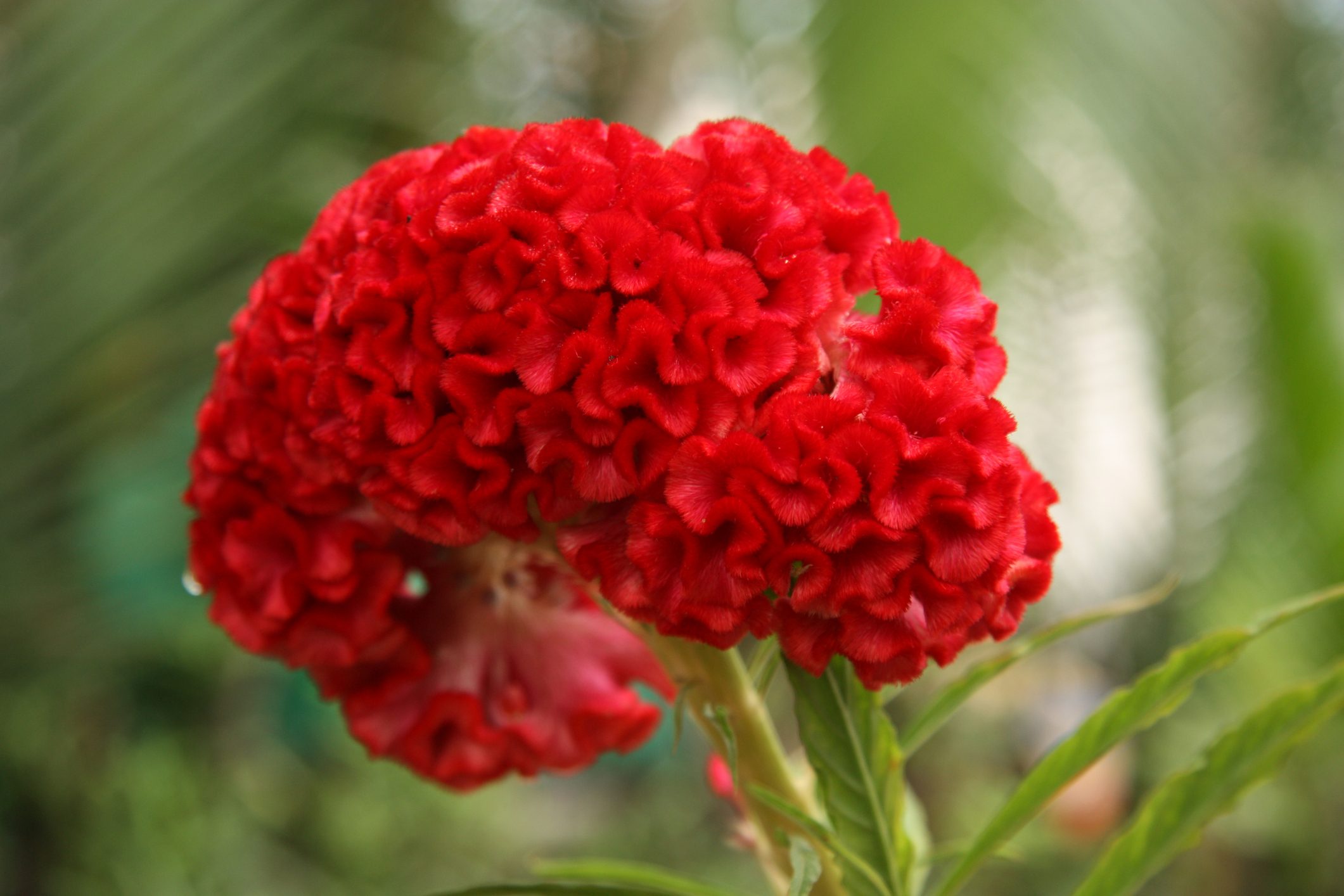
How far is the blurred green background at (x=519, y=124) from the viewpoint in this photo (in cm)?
209

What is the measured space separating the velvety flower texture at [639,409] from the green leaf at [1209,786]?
0.24 metres

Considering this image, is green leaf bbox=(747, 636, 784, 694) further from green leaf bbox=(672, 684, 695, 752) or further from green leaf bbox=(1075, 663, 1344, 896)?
green leaf bbox=(1075, 663, 1344, 896)

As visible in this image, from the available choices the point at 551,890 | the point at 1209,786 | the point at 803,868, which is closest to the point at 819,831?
the point at 803,868

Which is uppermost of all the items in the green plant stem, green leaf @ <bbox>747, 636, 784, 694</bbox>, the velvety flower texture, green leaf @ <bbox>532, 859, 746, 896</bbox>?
the velvety flower texture

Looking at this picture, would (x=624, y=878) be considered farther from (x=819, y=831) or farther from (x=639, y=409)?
(x=639, y=409)

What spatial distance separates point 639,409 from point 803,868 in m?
0.29

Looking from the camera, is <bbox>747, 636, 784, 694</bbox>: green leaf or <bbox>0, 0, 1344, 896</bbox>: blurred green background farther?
<bbox>0, 0, 1344, 896</bbox>: blurred green background

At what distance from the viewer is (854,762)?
69 cm

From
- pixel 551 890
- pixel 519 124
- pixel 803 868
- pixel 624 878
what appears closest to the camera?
pixel 803 868

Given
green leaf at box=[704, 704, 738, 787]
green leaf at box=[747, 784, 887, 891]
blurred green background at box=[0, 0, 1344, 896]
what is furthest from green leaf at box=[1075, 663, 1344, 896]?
blurred green background at box=[0, 0, 1344, 896]

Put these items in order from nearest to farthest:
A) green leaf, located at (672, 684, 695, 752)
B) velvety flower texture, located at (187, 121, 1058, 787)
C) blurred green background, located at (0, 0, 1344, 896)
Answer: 1. velvety flower texture, located at (187, 121, 1058, 787)
2. green leaf, located at (672, 684, 695, 752)
3. blurred green background, located at (0, 0, 1344, 896)

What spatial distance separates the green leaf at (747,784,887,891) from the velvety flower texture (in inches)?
4.3

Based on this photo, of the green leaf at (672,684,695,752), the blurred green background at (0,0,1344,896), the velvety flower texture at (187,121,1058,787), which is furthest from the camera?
the blurred green background at (0,0,1344,896)

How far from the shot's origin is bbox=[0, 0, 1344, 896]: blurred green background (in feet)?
6.84
